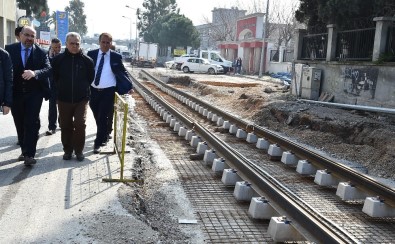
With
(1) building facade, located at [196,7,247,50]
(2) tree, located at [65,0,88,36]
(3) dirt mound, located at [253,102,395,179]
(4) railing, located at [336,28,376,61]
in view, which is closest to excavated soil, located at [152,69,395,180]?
(3) dirt mound, located at [253,102,395,179]

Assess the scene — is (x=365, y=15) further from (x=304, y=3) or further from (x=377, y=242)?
(x=377, y=242)

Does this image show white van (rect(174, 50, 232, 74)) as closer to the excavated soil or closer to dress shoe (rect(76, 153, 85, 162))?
the excavated soil

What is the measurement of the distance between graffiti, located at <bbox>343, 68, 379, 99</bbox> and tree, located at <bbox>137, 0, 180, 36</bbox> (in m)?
77.3

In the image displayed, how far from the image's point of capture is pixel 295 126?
1223cm

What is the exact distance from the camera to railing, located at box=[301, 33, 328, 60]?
18.1m

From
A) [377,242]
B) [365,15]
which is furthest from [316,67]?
[377,242]

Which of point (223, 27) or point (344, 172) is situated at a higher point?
point (223, 27)

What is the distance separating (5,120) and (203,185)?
17.4ft

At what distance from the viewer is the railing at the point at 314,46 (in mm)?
18109

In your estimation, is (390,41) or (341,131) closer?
(341,131)

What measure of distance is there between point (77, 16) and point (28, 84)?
4749 inches

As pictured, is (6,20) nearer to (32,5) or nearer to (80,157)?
(32,5)

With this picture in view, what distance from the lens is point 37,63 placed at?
6.02 m

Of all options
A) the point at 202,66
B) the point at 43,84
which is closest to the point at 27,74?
the point at 43,84
